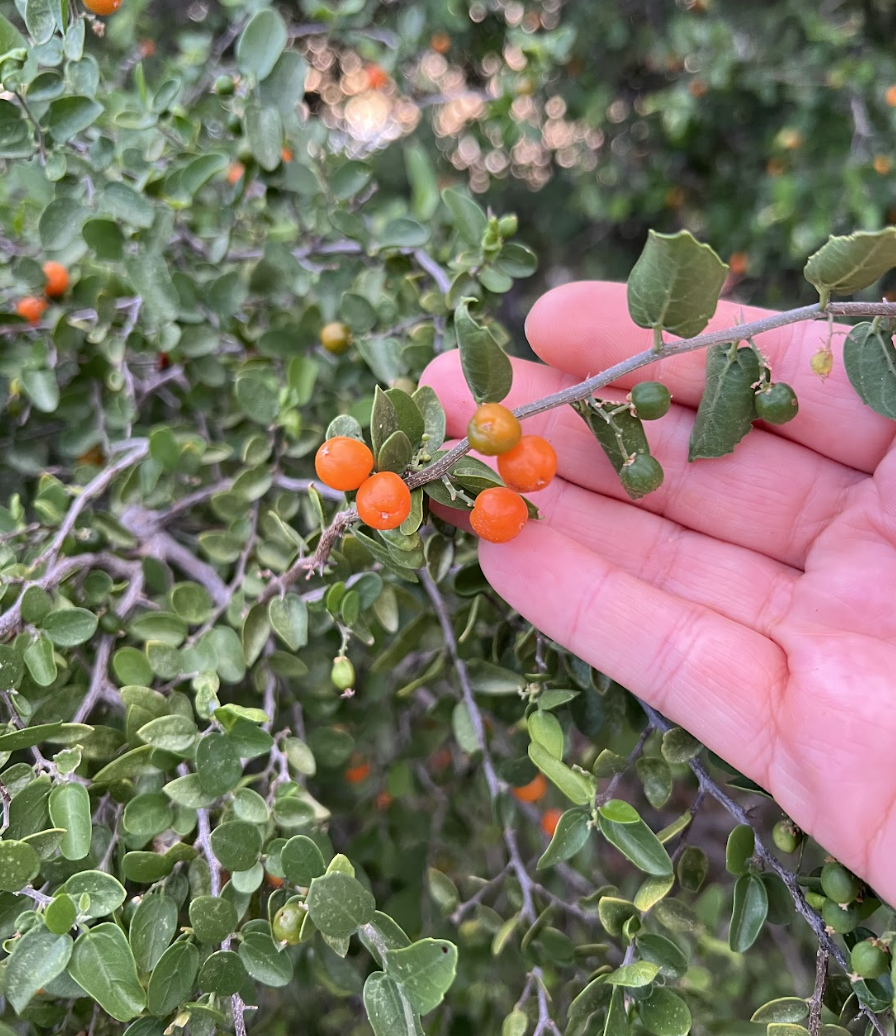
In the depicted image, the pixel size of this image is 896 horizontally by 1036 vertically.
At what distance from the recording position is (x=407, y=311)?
1960 mm

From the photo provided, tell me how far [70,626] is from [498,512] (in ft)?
2.86

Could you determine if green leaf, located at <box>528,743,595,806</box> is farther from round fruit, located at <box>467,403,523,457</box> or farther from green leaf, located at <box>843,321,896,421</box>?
green leaf, located at <box>843,321,896,421</box>

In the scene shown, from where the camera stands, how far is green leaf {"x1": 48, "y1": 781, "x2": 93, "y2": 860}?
117 cm

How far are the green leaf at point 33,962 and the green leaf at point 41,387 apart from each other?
119cm

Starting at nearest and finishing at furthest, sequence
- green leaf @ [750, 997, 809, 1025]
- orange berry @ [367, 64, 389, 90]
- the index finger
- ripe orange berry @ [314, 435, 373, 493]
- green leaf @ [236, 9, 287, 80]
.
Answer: ripe orange berry @ [314, 435, 373, 493]
green leaf @ [750, 997, 809, 1025]
the index finger
green leaf @ [236, 9, 287, 80]
orange berry @ [367, 64, 389, 90]

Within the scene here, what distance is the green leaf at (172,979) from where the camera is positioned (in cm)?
112

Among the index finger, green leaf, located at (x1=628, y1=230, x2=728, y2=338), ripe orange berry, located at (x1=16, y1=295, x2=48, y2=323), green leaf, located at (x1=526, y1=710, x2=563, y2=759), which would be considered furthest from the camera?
ripe orange berry, located at (x1=16, y1=295, x2=48, y2=323)

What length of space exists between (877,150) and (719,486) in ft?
7.54

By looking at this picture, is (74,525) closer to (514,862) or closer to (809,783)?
(514,862)

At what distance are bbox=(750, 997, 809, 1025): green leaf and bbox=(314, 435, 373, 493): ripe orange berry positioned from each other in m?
1.15

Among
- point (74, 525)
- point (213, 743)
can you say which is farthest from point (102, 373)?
point (213, 743)

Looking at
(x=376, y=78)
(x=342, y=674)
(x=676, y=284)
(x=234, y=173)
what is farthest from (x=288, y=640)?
(x=376, y=78)

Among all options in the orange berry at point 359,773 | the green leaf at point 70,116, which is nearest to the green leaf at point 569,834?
the orange berry at point 359,773

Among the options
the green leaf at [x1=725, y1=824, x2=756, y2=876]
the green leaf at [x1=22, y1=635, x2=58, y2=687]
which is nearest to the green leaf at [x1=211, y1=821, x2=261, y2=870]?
the green leaf at [x1=22, y1=635, x2=58, y2=687]
